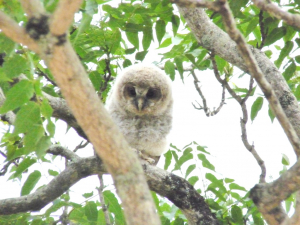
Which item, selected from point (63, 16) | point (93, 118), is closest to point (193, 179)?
point (93, 118)

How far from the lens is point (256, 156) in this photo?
71.8 inches

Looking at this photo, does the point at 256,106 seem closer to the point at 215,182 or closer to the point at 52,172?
the point at 215,182

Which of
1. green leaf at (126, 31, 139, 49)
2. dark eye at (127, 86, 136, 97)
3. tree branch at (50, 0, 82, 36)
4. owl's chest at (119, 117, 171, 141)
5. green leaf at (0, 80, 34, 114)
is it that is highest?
dark eye at (127, 86, 136, 97)

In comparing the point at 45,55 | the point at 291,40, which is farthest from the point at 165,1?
the point at 45,55

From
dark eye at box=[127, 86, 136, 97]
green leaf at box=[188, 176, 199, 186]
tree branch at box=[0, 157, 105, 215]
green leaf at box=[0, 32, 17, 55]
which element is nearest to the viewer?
green leaf at box=[0, 32, 17, 55]

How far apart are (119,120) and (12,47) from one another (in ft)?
6.23

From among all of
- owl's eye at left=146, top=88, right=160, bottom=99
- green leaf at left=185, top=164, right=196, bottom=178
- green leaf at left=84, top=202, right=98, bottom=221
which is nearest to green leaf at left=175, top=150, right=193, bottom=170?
green leaf at left=185, top=164, right=196, bottom=178

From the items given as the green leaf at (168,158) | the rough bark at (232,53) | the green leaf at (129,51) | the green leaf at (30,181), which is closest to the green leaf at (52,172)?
the green leaf at (30,181)

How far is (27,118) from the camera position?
76.0 inches

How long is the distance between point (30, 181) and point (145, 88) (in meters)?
1.57

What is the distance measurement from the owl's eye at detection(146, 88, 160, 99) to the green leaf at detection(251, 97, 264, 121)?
1163mm

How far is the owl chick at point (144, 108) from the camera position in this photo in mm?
3514

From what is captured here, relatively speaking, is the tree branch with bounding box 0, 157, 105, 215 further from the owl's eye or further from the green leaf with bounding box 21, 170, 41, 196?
the owl's eye

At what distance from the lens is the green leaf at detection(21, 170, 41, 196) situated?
102 inches
